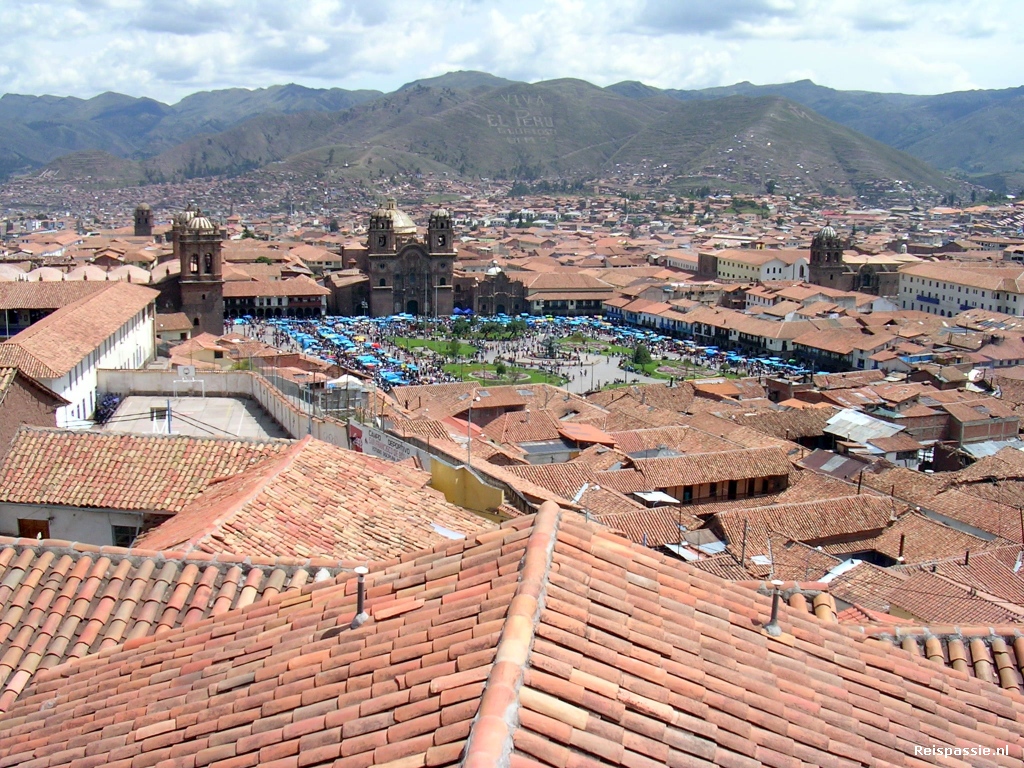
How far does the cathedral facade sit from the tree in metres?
14.8

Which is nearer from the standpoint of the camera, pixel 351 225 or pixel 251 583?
pixel 251 583

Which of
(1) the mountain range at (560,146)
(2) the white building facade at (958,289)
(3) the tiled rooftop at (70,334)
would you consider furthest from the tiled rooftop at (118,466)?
(1) the mountain range at (560,146)

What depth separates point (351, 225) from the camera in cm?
9950

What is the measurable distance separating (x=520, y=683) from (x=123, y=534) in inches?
222

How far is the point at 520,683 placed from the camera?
108 inches

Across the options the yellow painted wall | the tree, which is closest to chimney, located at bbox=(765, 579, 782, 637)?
the yellow painted wall

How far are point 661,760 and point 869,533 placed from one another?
14515mm

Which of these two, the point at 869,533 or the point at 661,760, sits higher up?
the point at 661,760

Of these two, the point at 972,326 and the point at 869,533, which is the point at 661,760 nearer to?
the point at 869,533

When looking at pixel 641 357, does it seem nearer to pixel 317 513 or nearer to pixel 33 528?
pixel 33 528

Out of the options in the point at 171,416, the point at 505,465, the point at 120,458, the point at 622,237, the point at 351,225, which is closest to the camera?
the point at 120,458

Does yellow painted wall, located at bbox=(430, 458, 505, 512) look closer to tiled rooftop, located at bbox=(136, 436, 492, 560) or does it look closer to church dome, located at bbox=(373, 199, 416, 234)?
tiled rooftop, located at bbox=(136, 436, 492, 560)

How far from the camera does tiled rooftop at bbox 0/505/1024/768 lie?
2.74 m

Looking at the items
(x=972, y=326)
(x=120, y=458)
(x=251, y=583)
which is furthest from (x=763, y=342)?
(x=251, y=583)
